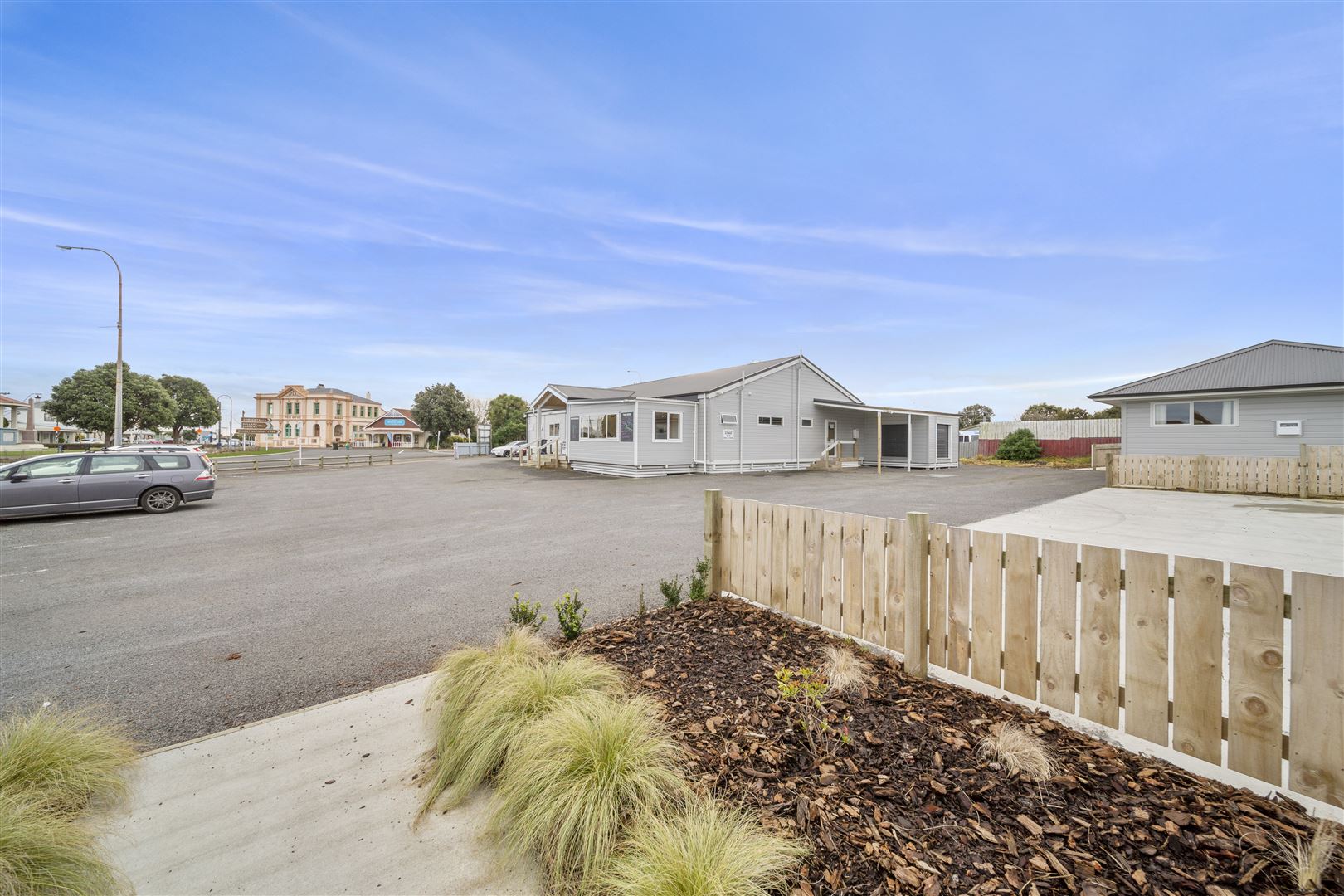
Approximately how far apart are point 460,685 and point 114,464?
1406cm

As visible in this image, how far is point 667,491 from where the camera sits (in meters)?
15.8

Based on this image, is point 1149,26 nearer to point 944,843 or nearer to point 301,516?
point 944,843

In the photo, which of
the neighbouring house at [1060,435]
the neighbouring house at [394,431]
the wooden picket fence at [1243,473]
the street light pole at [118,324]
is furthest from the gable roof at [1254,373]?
the neighbouring house at [394,431]

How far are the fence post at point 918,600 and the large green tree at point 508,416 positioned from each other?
48622 millimetres

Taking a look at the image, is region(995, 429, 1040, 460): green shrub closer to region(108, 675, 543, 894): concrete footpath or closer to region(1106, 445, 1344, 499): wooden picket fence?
region(1106, 445, 1344, 499): wooden picket fence

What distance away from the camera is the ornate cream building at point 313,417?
7931cm

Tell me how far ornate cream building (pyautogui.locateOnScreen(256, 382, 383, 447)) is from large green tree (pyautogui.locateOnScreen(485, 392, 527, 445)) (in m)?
30.2

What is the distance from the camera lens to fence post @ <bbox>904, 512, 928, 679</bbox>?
328 centimetres

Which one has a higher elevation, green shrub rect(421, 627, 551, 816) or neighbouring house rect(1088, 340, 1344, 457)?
neighbouring house rect(1088, 340, 1344, 457)

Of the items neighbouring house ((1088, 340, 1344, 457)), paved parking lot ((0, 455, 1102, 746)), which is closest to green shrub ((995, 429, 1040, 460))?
neighbouring house ((1088, 340, 1344, 457))

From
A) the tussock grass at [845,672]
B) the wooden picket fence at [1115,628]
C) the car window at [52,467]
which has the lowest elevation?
the tussock grass at [845,672]

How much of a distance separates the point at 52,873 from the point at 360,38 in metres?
13.0

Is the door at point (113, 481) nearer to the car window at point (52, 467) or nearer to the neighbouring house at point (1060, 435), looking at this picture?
the car window at point (52, 467)

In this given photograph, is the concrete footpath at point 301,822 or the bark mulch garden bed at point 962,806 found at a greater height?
the bark mulch garden bed at point 962,806
